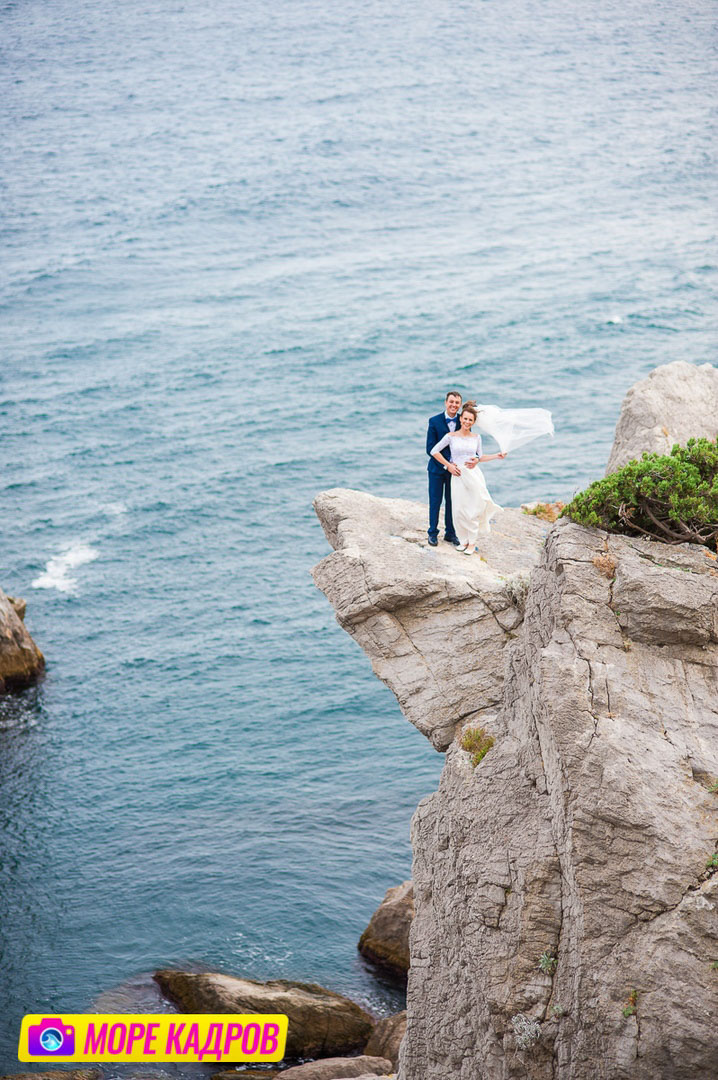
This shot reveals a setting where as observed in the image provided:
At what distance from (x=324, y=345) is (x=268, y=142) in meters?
49.0

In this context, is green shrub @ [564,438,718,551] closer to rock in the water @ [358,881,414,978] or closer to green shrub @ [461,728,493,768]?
green shrub @ [461,728,493,768]

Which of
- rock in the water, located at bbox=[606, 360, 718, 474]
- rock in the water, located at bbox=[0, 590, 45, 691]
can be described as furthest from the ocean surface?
rock in the water, located at bbox=[606, 360, 718, 474]

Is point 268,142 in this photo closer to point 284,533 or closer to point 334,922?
point 284,533

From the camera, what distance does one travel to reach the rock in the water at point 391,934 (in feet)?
117

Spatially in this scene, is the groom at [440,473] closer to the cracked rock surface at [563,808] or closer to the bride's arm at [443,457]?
the bride's arm at [443,457]

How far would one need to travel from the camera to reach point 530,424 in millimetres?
26312

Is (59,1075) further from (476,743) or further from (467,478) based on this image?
(467,478)

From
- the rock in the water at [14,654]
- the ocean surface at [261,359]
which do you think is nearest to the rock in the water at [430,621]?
the ocean surface at [261,359]

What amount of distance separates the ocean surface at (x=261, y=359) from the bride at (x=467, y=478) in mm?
17644

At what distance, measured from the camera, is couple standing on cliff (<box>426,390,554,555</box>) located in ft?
83.2

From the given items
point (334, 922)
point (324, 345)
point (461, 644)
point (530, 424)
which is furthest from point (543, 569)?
point (324, 345)

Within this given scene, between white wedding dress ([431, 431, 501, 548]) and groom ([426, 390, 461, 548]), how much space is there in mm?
200

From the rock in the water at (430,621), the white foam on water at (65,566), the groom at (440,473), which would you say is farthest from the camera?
the white foam on water at (65,566)

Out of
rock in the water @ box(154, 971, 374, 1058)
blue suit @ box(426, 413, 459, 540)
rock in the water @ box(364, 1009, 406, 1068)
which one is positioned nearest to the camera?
blue suit @ box(426, 413, 459, 540)
